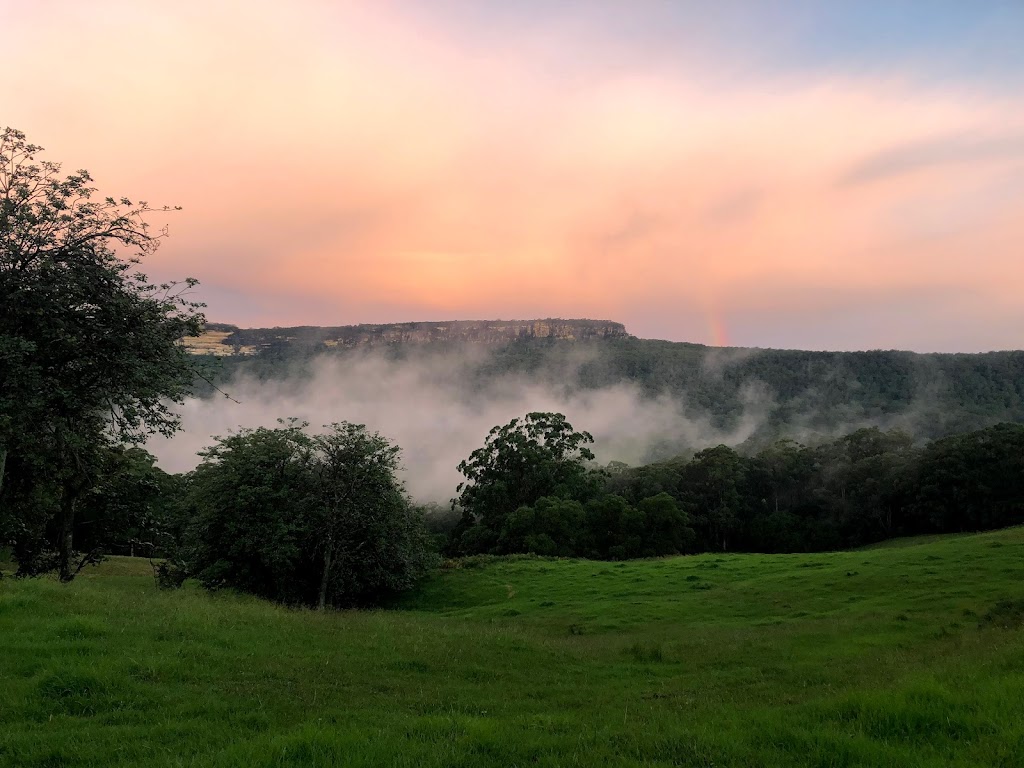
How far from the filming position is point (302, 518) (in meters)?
36.7

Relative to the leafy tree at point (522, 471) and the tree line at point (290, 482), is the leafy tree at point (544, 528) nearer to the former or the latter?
the tree line at point (290, 482)

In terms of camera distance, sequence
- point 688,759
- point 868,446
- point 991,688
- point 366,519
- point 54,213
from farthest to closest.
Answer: point 868,446
point 366,519
point 54,213
point 991,688
point 688,759

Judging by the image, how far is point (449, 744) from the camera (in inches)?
289

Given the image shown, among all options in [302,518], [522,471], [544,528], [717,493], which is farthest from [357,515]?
[717,493]

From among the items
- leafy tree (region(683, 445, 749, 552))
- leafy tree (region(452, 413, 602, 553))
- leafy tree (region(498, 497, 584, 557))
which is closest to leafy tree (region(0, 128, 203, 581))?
leafy tree (region(498, 497, 584, 557))

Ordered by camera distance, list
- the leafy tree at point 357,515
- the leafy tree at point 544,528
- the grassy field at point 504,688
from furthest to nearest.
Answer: the leafy tree at point 544,528 < the leafy tree at point 357,515 < the grassy field at point 504,688

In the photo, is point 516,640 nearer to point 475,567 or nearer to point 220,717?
point 220,717

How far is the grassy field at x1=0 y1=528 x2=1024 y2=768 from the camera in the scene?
7.15 m

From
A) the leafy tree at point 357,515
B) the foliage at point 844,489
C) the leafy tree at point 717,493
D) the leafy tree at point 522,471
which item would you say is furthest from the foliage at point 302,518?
the leafy tree at point 717,493

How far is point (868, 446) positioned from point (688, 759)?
107 meters

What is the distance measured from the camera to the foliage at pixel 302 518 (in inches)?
1372

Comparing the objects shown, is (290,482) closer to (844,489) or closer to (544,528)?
(544,528)

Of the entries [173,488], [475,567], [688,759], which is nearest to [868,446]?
[475,567]

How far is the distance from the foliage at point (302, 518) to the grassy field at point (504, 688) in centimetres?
1571
